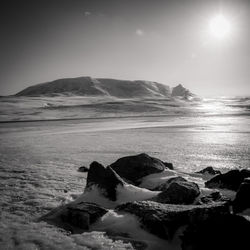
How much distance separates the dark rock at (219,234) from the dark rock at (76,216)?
1.58m

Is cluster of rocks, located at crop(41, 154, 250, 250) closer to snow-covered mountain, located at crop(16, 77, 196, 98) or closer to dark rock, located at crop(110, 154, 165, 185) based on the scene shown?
dark rock, located at crop(110, 154, 165, 185)

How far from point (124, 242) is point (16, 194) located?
315cm

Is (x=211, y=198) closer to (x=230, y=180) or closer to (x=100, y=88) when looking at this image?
(x=230, y=180)

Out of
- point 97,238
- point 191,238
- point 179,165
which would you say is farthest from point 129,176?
point 191,238

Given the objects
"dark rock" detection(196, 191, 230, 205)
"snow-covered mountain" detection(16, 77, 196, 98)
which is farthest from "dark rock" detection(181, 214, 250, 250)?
"snow-covered mountain" detection(16, 77, 196, 98)

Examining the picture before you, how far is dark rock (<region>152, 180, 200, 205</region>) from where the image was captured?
4.72 meters

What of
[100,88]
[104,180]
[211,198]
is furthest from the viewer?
[100,88]

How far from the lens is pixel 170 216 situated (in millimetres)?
3848

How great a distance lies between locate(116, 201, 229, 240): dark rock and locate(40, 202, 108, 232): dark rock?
0.77 m

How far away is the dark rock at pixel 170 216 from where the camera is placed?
361cm

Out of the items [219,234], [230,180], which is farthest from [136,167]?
[219,234]

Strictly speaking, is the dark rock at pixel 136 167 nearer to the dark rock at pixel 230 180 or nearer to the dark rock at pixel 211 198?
the dark rock at pixel 230 180

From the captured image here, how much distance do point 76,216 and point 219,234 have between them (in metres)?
2.29

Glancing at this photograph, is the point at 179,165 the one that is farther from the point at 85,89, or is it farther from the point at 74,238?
the point at 85,89
